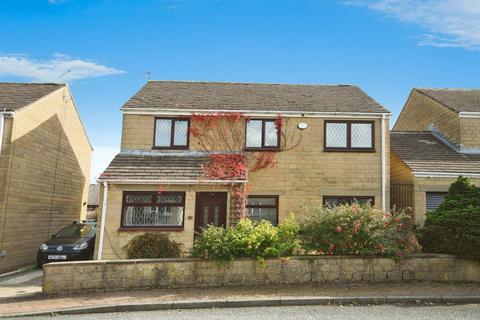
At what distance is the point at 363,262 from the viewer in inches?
394

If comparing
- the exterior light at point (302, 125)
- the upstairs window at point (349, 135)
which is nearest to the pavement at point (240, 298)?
the upstairs window at point (349, 135)

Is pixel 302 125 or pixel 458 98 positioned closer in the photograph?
pixel 302 125

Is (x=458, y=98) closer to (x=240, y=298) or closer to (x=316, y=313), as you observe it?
(x=316, y=313)

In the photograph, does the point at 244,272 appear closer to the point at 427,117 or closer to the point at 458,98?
the point at 427,117

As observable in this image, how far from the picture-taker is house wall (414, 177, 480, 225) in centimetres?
1403

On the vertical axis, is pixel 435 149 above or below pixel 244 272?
above

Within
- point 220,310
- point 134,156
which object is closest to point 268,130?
point 134,156

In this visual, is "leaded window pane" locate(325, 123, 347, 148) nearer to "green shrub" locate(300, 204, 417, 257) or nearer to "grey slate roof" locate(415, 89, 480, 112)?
"green shrub" locate(300, 204, 417, 257)

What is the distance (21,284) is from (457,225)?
12.7 meters

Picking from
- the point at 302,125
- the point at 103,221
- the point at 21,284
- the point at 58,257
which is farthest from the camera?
the point at 302,125

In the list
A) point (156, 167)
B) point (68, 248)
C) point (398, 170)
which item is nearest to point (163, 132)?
point (156, 167)

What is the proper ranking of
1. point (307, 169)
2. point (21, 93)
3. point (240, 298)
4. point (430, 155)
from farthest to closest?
point (21, 93) < point (430, 155) < point (307, 169) < point (240, 298)

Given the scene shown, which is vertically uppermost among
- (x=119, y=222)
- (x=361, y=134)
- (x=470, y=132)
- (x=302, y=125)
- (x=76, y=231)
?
(x=470, y=132)

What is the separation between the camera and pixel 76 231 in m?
15.3
